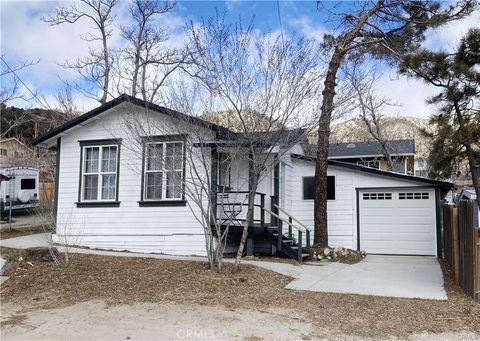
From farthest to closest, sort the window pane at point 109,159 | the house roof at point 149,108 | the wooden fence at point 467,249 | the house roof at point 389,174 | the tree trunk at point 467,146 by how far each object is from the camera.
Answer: the house roof at point 389,174 → the window pane at point 109,159 → the house roof at point 149,108 → the tree trunk at point 467,146 → the wooden fence at point 467,249

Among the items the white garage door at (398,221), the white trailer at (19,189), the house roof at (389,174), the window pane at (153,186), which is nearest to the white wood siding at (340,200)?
the house roof at (389,174)

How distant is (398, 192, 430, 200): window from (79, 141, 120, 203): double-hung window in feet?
29.5

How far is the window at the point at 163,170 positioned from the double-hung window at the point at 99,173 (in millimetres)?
1128

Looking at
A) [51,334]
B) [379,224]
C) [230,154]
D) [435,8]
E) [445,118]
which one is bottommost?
[51,334]

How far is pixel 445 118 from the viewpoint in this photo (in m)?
9.42

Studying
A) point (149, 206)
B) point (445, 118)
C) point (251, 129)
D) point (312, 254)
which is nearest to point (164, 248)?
point (149, 206)

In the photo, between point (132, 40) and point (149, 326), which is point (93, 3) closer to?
point (132, 40)

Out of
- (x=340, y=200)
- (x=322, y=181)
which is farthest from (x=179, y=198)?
(x=340, y=200)

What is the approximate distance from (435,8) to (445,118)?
5.49 m

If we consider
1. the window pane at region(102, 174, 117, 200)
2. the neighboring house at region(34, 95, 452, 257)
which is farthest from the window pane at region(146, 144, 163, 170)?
the window pane at region(102, 174, 117, 200)

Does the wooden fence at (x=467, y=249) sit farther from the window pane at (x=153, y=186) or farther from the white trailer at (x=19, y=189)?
the white trailer at (x=19, y=189)

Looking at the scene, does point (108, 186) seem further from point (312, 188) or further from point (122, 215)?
point (312, 188)

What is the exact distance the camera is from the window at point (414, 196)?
1491cm

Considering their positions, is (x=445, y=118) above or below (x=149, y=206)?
above
